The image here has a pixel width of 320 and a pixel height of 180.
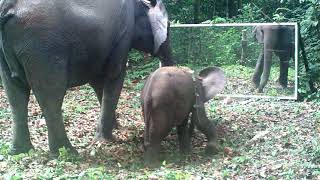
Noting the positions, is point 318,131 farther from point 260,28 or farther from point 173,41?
point 173,41

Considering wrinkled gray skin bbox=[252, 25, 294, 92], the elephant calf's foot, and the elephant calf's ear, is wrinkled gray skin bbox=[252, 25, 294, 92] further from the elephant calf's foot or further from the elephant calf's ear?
the elephant calf's foot

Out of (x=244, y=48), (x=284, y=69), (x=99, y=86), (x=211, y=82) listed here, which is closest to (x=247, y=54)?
(x=244, y=48)

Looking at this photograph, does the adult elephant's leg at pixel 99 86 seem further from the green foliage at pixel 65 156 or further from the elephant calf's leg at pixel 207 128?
the green foliage at pixel 65 156

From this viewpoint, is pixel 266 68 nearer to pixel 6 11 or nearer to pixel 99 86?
pixel 99 86

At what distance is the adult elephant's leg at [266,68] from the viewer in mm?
11016

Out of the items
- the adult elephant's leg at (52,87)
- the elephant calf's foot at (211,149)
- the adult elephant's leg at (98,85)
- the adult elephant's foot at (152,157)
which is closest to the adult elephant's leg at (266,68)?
the adult elephant's leg at (98,85)

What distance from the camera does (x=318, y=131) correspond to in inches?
315

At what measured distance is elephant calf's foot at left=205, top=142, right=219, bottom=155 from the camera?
7590mm

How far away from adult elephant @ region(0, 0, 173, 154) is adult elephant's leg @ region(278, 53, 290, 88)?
12.2ft

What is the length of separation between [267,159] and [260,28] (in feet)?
16.0

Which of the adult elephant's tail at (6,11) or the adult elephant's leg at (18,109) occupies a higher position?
the adult elephant's tail at (6,11)

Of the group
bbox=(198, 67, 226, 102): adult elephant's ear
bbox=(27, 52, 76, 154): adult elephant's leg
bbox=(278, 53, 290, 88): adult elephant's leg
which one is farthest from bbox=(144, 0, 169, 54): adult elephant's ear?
bbox=(278, 53, 290, 88): adult elephant's leg

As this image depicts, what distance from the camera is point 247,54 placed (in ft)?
37.3

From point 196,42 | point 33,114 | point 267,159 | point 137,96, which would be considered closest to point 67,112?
point 33,114
